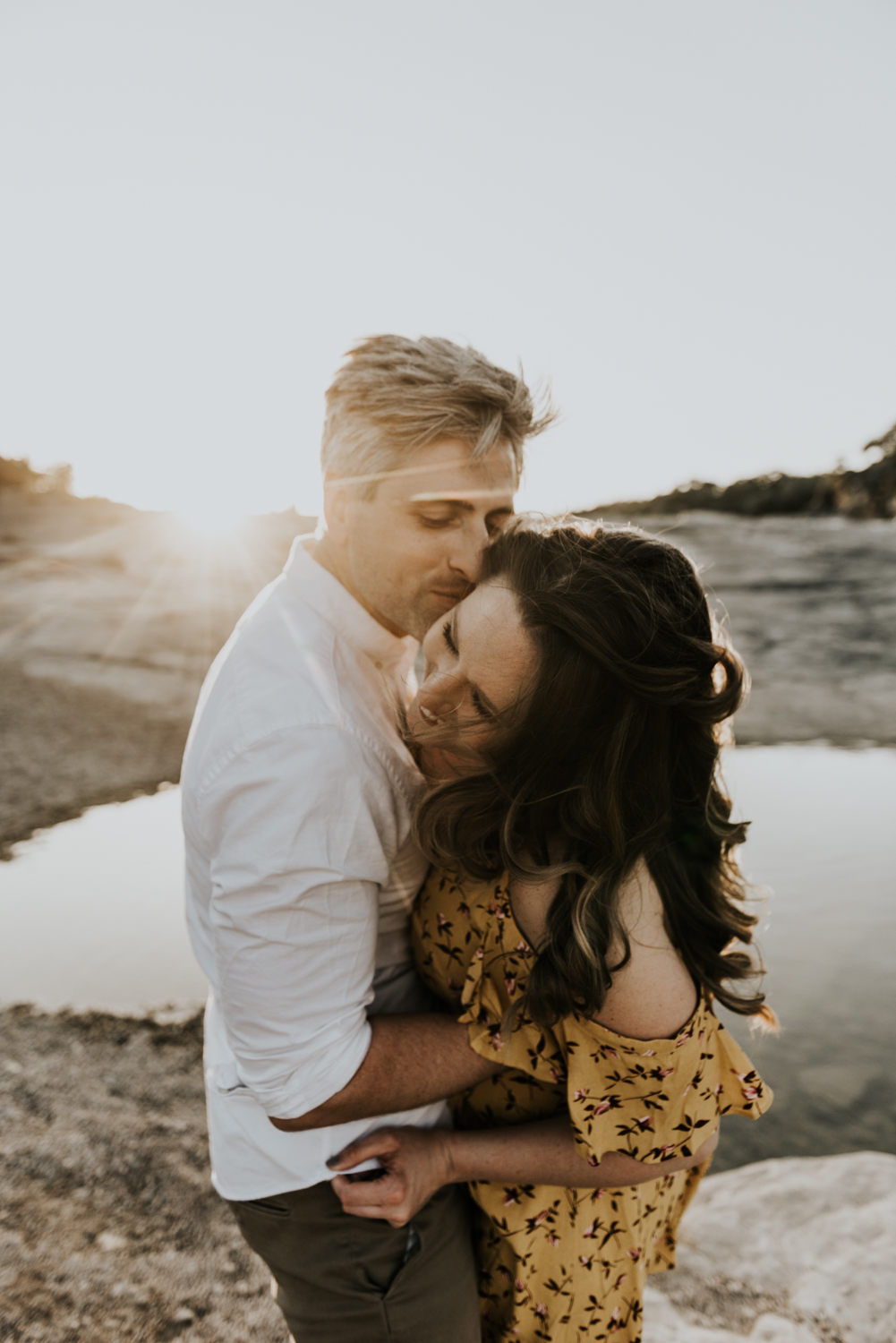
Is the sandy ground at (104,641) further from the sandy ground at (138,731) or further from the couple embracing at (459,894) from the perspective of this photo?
the couple embracing at (459,894)

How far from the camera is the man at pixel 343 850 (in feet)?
4.29

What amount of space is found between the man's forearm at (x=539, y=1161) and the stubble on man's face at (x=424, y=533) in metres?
1.21

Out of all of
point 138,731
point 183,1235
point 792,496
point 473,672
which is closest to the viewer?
point 473,672

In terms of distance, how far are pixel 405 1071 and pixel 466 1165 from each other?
0.33 metres

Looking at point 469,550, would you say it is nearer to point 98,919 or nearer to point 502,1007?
point 502,1007

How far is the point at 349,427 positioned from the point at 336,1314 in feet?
6.69

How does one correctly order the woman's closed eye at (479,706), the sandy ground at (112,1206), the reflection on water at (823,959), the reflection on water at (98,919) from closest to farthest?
the woman's closed eye at (479,706) → the sandy ground at (112,1206) → the reflection on water at (823,959) → the reflection on water at (98,919)

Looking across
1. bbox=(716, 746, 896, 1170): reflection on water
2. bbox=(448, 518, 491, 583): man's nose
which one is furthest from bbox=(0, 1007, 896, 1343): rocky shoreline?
bbox=(448, 518, 491, 583): man's nose

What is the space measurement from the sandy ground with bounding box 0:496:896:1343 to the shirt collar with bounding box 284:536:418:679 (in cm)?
81

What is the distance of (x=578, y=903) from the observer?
4.56ft

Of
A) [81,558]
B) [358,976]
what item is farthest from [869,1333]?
[81,558]

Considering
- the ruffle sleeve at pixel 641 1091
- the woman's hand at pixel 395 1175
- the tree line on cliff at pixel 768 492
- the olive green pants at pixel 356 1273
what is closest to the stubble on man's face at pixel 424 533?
the ruffle sleeve at pixel 641 1091

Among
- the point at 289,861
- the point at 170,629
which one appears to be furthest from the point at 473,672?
the point at 170,629

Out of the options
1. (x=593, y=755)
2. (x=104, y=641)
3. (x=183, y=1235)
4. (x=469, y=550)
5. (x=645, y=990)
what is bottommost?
(x=183, y=1235)
